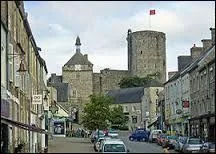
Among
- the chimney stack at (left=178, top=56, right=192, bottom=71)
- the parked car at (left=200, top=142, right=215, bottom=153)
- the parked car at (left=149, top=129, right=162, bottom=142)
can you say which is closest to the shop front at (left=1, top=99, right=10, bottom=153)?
the parked car at (left=200, top=142, right=215, bottom=153)

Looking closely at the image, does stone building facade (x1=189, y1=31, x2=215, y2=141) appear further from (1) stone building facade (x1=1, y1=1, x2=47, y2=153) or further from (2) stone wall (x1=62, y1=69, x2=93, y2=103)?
(2) stone wall (x1=62, y1=69, x2=93, y2=103)

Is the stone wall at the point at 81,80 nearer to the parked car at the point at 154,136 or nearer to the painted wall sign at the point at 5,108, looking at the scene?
the parked car at the point at 154,136

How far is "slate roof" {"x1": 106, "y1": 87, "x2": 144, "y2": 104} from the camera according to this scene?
418 feet

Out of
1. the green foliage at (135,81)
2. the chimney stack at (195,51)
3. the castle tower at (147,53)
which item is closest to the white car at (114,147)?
the chimney stack at (195,51)

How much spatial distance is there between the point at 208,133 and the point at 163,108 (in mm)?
32709

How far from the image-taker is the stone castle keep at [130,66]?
151 m

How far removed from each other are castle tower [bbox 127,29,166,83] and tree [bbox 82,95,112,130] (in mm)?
81796

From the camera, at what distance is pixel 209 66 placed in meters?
53.7

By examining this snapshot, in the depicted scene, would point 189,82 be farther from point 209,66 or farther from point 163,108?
point 163,108

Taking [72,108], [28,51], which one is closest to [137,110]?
[72,108]

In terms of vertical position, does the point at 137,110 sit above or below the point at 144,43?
below

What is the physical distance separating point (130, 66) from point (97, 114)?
90.2 m

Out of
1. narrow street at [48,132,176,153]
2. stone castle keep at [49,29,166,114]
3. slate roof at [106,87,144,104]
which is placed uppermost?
stone castle keep at [49,29,166,114]

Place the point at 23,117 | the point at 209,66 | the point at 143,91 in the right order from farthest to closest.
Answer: the point at 143,91, the point at 209,66, the point at 23,117
